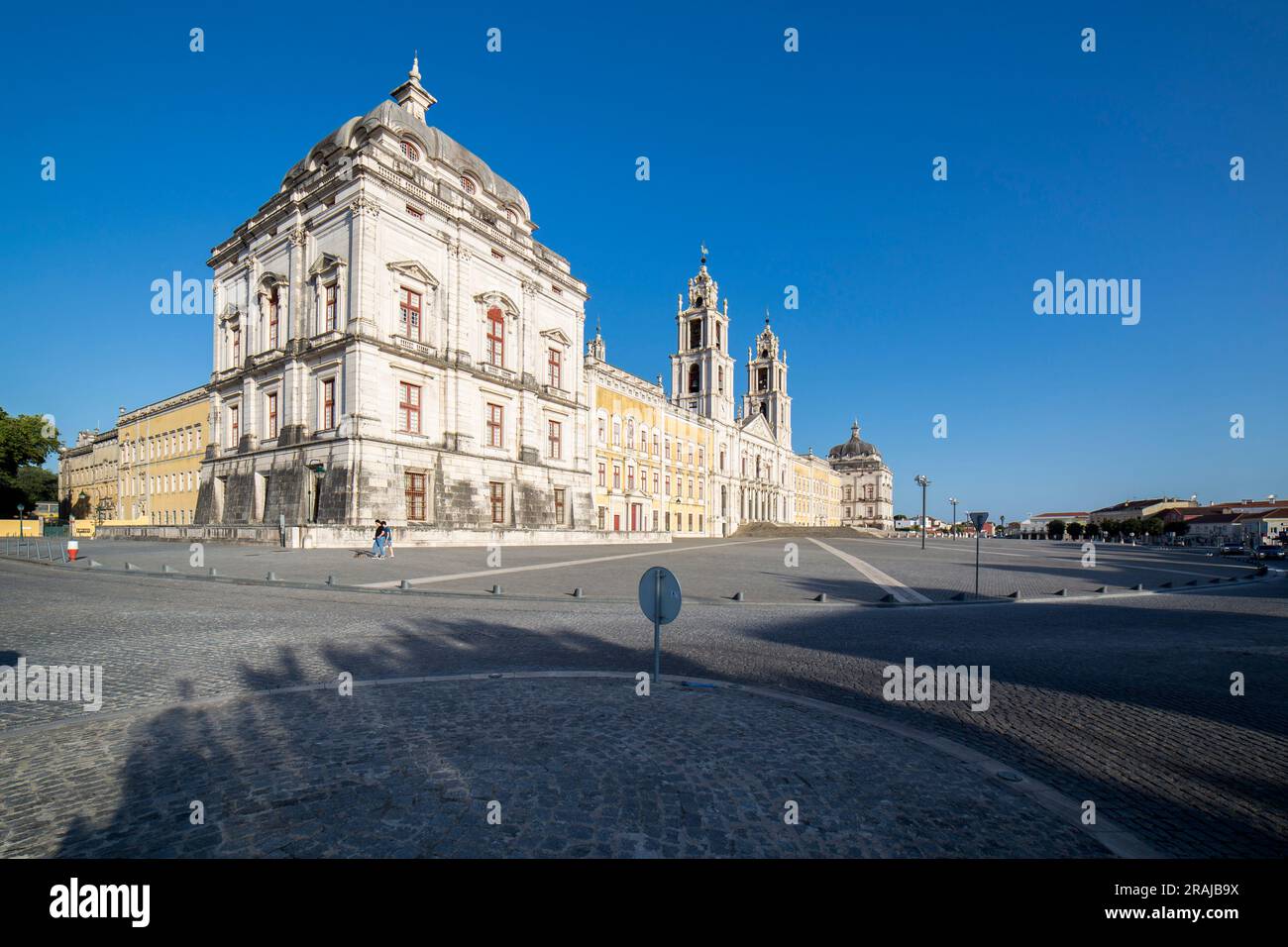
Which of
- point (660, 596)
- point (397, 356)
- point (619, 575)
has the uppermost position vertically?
point (397, 356)

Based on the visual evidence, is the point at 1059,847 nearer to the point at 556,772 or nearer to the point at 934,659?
the point at 556,772

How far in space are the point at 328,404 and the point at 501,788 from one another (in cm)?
3053

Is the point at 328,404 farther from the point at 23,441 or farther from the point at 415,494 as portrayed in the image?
the point at 23,441

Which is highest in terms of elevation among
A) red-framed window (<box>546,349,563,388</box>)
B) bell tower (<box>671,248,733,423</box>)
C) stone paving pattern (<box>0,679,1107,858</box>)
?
bell tower (<box>671,248,733,423</box>)

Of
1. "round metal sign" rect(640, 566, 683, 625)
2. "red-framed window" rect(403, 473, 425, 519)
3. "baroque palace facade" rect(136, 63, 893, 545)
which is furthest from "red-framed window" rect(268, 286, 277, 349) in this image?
"round metal sign" rect(640, 566, 683, 625)

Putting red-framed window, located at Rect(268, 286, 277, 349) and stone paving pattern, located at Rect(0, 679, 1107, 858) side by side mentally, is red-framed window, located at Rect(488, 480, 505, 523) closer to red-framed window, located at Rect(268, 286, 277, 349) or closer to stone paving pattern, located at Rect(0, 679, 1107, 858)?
red-framed window, located at Rect(268, 286, 277, 349)

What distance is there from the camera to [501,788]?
334 cm

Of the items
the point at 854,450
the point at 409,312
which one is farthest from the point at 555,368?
the point at 854,450

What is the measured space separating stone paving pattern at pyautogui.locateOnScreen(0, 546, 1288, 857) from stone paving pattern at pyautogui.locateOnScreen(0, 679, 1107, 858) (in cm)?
50

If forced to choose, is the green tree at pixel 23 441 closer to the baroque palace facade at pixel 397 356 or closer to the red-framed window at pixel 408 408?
the baroque palace facade at pixel 397 356

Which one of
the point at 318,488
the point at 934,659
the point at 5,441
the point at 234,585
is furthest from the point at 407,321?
the point at 5,441

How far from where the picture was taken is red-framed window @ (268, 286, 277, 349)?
107 feet

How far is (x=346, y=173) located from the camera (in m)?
28.7

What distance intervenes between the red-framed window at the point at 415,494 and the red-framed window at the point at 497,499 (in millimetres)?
4478
